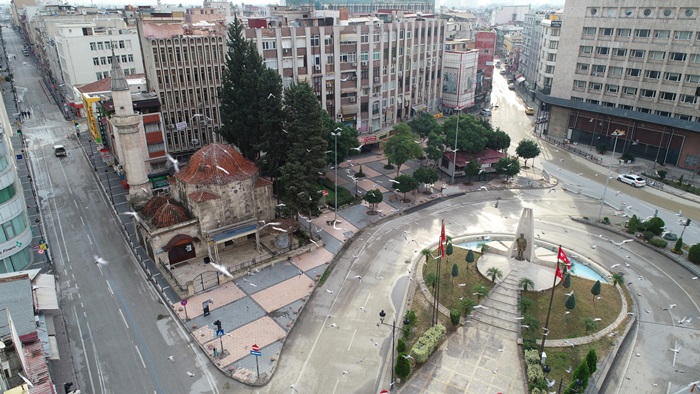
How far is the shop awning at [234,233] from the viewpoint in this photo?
48531 mm

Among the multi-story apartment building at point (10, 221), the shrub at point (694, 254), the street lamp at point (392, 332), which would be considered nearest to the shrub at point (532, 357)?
the street lamp at point (392, 332)

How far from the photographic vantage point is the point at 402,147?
65875 mm

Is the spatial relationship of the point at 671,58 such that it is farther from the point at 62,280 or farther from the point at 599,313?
the point at 62,280

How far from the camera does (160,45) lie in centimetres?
6531

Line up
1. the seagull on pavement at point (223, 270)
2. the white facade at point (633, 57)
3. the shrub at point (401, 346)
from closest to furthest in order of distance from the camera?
the shrub at point (401, 346) < the seagull on pavement at point (223, 270) < the white facade at point (633, 57)

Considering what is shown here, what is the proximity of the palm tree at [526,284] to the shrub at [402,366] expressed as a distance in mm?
14859

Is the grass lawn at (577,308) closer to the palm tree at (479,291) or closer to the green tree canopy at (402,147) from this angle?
the palm tree at (479,291)

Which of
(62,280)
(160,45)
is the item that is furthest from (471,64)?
(62,280)

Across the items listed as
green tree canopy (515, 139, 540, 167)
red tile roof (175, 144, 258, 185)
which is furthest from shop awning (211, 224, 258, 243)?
green tree canopy (515, 139, 540, 167)

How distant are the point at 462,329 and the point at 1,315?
35.2m

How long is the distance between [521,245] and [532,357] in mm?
13497

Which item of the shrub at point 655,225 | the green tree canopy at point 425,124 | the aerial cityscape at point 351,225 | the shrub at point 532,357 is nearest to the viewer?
the shrub at point 532,357

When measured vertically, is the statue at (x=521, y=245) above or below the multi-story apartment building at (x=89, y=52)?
below

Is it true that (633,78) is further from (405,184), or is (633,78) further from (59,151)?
(59,151)
